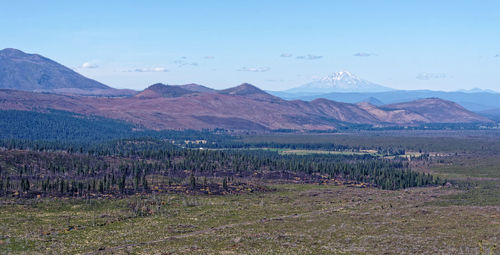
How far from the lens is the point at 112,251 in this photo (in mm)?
62500

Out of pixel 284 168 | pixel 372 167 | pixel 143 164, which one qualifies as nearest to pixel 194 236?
pixel 143 164

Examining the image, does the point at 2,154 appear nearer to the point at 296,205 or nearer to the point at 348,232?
the point at 296,205

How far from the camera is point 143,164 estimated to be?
154 m

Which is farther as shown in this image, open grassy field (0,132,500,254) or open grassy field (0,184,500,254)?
open grassy field (0,132,500,254)

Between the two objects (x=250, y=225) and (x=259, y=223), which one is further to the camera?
(x=259, y=223)

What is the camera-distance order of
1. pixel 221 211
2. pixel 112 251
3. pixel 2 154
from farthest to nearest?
pixel 2 154 → pixel 221 211 → pixel 112 251

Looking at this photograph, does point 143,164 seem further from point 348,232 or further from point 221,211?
point 348,232

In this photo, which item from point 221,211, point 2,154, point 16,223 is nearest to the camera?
point 16,223

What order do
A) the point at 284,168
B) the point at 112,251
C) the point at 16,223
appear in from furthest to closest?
the point at 284,168 < the point at 16,223 < the point at 112,251

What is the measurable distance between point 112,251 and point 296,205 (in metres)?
47.1

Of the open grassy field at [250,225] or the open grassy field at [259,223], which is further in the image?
the open grassy field at [259,223]

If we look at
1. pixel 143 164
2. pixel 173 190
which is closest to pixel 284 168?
pixel 143 164

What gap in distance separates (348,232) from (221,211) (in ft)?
85.6

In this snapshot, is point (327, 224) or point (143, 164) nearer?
point (327, 224)
